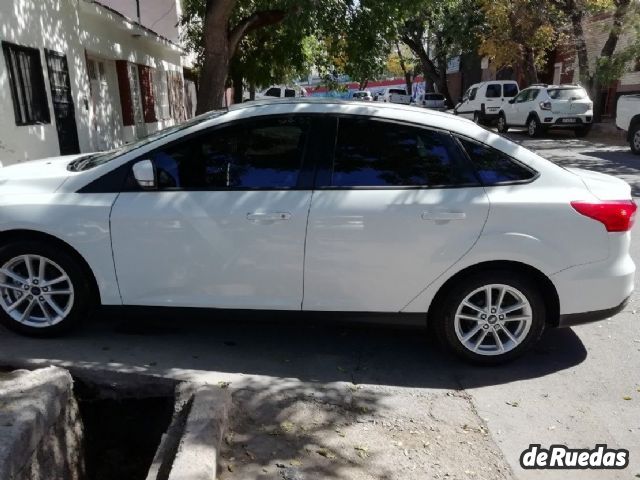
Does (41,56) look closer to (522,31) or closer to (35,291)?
(35,291)

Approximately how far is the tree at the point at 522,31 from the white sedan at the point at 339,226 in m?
18.9

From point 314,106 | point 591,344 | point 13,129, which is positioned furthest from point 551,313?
point 13,129

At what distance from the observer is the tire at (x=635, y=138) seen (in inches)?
540

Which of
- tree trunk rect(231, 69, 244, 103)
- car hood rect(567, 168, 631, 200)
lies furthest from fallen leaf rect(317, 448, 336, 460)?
tree trunk rect(231, 69, 244, 103)

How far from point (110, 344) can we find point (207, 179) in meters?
1.40

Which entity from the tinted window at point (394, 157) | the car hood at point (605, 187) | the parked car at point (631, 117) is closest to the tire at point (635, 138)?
the parked car at point (631, 117)

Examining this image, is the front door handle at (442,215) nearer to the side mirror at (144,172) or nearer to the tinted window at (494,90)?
the side mirror at (144,172)

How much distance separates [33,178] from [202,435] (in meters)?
2.31

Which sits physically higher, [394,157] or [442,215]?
[394,157]

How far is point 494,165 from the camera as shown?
12.1 feet

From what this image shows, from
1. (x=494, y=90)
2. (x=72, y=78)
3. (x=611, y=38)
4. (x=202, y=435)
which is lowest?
(x=202, y=435)

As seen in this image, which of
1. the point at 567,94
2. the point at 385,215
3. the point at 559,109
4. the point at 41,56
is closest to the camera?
the point at 385,215

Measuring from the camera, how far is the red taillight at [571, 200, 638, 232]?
3582mm

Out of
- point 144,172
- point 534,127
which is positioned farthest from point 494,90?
point 144,172
